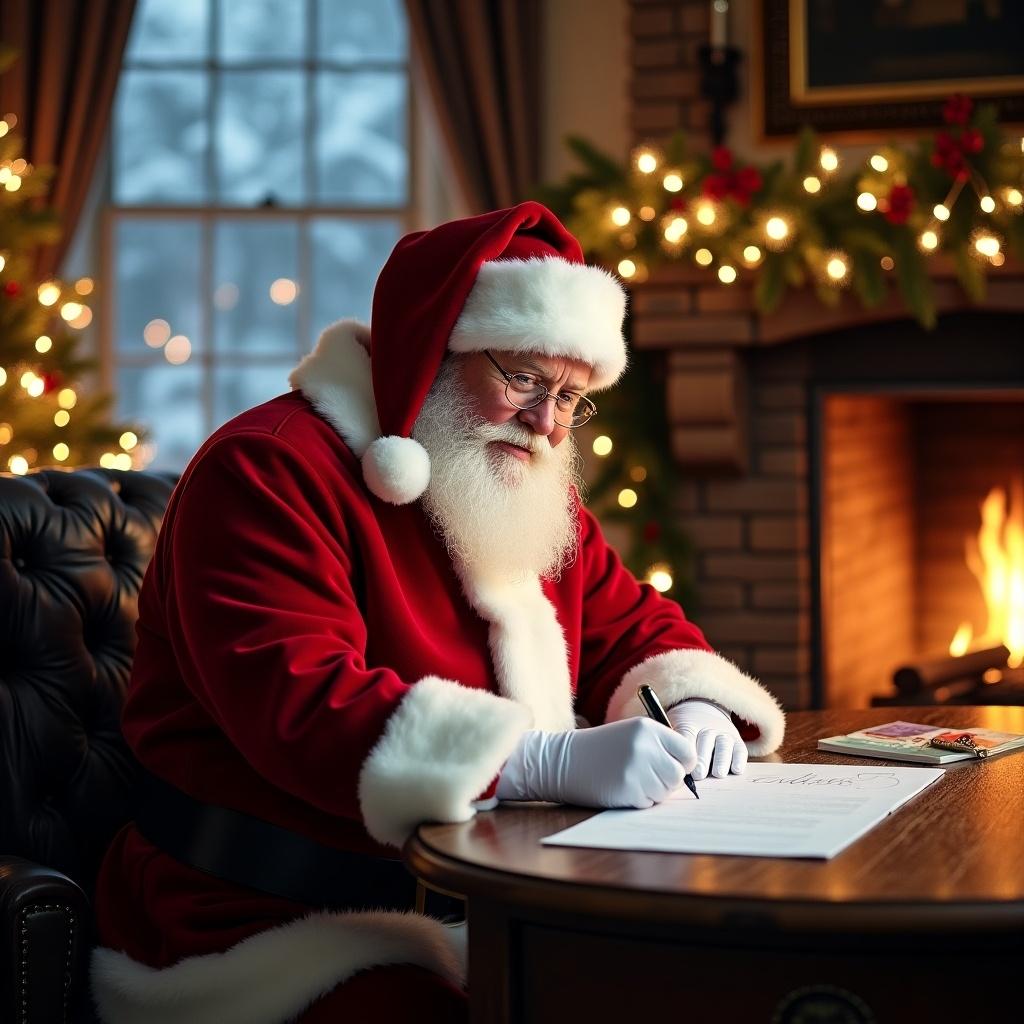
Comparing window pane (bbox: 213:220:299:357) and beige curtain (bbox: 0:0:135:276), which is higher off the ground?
beige curtain (bbox: 0:0:135:276)

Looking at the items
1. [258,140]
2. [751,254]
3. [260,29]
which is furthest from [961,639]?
[260,29]

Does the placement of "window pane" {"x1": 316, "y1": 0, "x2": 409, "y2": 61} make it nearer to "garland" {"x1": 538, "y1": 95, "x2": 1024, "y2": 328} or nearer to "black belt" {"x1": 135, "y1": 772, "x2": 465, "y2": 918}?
"garland" {"x1": 538, "y1": 95, "x2": 1024, "y2": 328}

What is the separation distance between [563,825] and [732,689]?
48cm

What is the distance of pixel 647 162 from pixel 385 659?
8.33 ft

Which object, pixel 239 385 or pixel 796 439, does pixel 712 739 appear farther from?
pixel 239 385

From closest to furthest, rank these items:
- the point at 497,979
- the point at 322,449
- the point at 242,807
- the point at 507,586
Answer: the point at 497,979 < the point at 242,807 < the point at 322,449 < the point at 507,586

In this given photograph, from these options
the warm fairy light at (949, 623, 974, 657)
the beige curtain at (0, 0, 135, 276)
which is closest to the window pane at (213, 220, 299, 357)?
the beige curtain at (0, 0, 135, 276)

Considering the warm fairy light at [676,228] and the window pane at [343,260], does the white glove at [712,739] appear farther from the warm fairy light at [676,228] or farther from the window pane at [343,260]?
the window pane at [343,260]

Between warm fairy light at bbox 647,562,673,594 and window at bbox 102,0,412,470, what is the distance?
145 centimetres

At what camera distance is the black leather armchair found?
1765 millimetres

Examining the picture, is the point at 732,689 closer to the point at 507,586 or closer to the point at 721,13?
the point at 507,586

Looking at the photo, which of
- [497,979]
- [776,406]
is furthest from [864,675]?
[497,979]

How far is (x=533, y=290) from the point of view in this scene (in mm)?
1729

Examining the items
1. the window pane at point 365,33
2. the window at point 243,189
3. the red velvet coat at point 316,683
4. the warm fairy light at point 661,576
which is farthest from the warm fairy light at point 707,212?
the red velvet coat at point 316,683
